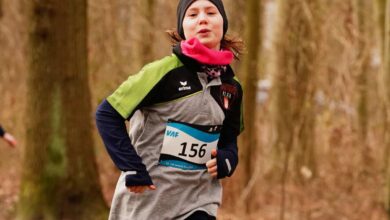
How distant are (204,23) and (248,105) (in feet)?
25.9

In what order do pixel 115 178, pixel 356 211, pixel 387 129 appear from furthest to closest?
pixel 115 178 < pixel 356 211 < pixel 387 129

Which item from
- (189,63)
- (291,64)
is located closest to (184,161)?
(189,63)

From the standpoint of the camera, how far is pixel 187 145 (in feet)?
12.5

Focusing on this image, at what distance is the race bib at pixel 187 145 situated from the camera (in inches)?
150

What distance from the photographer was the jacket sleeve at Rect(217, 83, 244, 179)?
13.0 feet

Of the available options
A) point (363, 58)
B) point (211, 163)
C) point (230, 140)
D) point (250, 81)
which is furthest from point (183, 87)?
point (363, 58)

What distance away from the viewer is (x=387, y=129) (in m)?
8.38

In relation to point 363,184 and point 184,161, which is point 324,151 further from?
point 184,161

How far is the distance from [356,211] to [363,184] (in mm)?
1826

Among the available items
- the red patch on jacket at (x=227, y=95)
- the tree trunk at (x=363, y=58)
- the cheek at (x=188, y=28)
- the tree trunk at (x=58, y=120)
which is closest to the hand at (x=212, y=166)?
the red patch on jacket at (x=227, y=95)

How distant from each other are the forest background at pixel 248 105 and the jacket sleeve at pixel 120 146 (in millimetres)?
3487

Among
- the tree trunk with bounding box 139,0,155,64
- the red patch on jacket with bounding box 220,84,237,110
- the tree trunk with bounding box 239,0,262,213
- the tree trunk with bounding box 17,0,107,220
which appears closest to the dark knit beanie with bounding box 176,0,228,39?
the red patch on jacket with bounding box 220,84,237,110

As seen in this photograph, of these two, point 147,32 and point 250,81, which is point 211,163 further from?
point 147,32

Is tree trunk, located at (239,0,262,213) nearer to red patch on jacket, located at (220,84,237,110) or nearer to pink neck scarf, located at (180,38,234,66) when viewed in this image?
red patch on jacket, located at (220,84,237,110)
